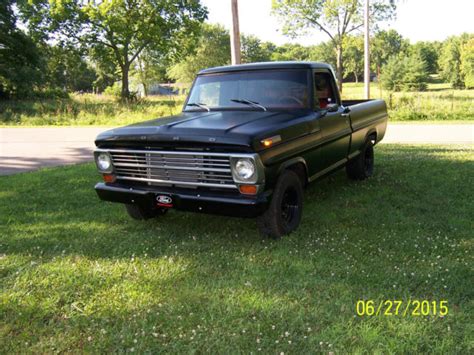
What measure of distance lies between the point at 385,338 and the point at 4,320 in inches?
107

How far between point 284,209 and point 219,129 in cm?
124

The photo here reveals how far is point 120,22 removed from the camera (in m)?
32.6

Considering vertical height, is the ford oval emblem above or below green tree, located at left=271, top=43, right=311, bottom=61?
below

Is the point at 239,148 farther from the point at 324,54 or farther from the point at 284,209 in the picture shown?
the point at 324,54

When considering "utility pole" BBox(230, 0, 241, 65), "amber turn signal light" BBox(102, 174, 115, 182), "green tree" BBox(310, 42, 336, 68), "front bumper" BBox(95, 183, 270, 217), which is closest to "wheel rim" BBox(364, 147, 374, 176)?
"front bumper" BBox(95, 183, 270, 217)

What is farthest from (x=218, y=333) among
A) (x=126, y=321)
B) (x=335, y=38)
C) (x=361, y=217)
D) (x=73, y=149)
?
(x=335, y=38)

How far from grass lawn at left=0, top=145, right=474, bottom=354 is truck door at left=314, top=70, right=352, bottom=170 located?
676 millimetres

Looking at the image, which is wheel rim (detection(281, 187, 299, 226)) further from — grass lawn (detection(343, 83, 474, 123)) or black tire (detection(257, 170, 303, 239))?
grass lawn (detection(343, 83, 474, 123))

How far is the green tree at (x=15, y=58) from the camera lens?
30.3 m

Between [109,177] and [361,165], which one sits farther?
[361,165]

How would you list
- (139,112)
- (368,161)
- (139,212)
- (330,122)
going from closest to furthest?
(139,212), (330,122), (368,161), (139,112)

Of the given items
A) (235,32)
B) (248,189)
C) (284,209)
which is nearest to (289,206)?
(284,209)

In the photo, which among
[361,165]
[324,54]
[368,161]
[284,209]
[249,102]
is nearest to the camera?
[284,209]

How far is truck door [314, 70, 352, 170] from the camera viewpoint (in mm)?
5078
